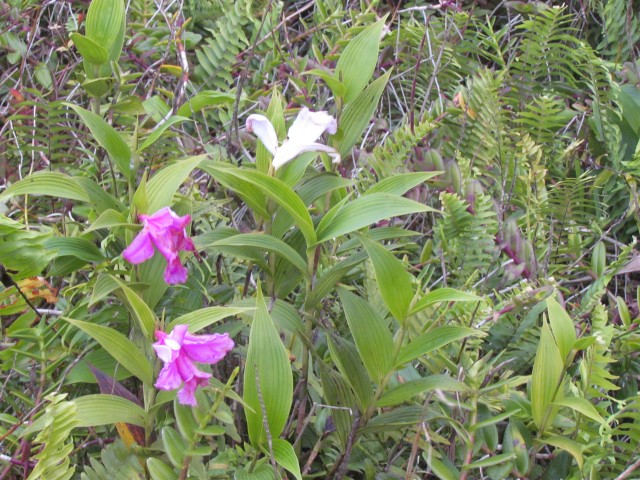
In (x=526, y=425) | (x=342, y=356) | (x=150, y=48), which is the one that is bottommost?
(x=526, y=425)

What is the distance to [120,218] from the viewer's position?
1166mm

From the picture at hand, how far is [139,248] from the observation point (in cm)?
110

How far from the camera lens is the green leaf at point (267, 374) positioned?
42.1 inches

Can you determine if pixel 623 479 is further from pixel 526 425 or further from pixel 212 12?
pixel 212 12

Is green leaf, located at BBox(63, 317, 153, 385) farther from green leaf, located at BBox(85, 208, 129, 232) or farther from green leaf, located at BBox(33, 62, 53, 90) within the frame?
green leaf, located at BBox(33, 62, 53, 90)

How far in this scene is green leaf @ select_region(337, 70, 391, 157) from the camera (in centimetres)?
133

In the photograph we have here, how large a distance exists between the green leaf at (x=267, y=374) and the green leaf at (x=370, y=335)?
0.39 ft

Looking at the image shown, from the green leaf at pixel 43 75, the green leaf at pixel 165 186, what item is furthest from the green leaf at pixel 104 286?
the green leaf at pixel 43 75

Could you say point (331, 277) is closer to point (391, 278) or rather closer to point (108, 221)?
point (391, 278)

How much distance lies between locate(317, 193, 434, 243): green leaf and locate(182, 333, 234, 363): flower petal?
23cm

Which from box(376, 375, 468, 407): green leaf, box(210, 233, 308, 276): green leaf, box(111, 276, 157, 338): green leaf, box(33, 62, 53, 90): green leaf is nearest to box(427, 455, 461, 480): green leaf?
box(376, 375, 468, 407): green leaf

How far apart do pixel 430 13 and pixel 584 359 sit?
1718 mm

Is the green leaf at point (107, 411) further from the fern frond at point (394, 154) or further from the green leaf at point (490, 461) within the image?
the fern frond at point (394, 154)

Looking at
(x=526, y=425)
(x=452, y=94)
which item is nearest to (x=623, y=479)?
(x=526, y=425)
